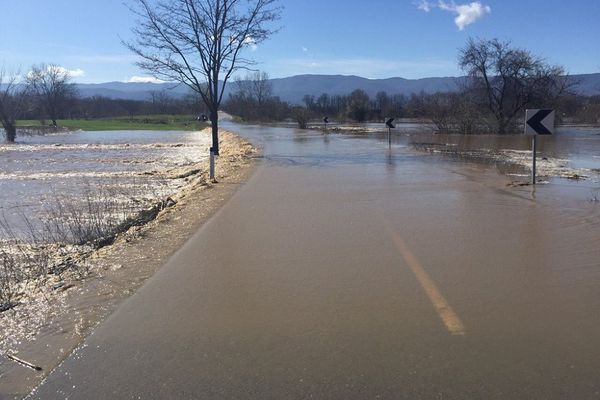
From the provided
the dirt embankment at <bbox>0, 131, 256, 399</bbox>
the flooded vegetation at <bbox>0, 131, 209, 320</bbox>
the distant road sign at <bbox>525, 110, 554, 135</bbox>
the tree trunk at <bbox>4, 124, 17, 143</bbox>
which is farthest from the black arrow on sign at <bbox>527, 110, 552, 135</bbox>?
the tree trunk at <bbox>4, 124, 17, 143</bbox>

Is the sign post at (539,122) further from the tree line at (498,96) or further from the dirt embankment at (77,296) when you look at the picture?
the tree line at (498,96)

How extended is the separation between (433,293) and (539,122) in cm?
873

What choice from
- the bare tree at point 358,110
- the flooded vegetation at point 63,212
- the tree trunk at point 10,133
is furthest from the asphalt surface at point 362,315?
the bare tree at point 358,110

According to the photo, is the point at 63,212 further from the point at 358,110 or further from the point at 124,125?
the point at 124,125

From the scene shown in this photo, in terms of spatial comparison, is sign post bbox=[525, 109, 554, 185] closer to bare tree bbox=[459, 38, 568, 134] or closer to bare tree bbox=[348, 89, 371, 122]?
bare tree bbox=[459, 38, 568, 134]

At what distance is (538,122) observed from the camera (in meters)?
12.7

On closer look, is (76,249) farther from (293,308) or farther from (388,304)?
(388,304)

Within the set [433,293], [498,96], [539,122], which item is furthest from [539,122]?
[498,96]

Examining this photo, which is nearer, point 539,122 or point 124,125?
point 539,122

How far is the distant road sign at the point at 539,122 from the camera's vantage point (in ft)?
41.4

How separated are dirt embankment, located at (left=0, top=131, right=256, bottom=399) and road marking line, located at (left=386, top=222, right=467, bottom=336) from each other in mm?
3071

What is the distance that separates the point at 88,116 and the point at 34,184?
13906 centimetres

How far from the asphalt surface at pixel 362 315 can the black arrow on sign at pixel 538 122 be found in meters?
3.48

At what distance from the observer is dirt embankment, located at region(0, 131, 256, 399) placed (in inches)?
167
